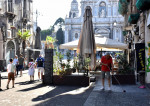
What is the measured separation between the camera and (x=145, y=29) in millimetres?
11484

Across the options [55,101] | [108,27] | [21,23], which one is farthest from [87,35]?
[108,27]

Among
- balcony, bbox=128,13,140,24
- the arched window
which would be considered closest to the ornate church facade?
the arched window

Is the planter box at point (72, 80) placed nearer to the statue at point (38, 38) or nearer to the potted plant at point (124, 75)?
the potted plant at point (124, 75)

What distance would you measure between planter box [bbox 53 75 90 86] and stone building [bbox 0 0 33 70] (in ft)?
40.5

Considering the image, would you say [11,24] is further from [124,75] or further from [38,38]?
[124,75]

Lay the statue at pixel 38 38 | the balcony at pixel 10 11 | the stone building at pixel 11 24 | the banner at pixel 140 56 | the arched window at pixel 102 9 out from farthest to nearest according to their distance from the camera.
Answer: the arched window at pixel 102 9 < the statue at pixel 38 38 < the balcony at pixel 10 11 < the stone building at pixel 11 24 < the banner at pixel 140 56

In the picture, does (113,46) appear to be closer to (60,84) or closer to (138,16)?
(138,16)

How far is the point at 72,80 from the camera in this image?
33.1 feet

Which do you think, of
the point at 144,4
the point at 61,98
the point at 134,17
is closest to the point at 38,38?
the point at 134,17

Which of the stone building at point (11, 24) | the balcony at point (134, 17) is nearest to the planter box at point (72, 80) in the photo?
the balcony at point (134, 17)

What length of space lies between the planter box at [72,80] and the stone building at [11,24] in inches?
487

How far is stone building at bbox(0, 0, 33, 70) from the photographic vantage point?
880 inches

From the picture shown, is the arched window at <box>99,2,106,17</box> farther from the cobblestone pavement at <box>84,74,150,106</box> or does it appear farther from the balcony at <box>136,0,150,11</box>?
the cobblestone pavement at <box>84,74,150,106</box>

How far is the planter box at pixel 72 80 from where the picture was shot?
32.5 feet
